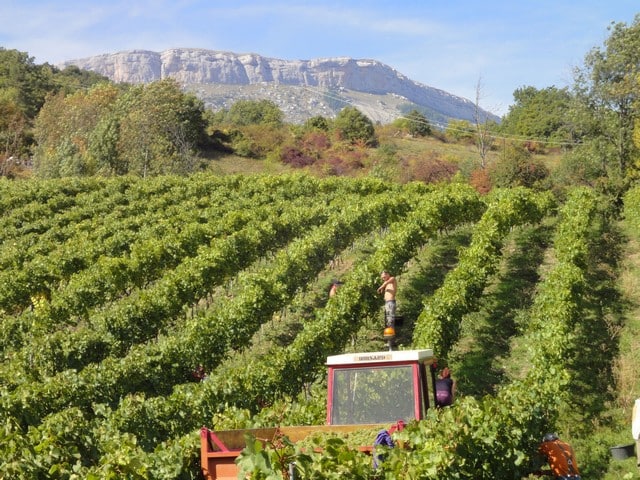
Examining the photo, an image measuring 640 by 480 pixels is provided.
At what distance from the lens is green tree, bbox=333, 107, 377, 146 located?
2776 inches

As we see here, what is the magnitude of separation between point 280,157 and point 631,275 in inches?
1661

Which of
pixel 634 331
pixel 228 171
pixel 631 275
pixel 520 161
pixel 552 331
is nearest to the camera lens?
pixel 552 331

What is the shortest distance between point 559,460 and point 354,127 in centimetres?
6218

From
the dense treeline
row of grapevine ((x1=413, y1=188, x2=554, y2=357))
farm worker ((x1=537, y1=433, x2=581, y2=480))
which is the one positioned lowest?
farm worker ((x1=537, y1=433, x2=581, y2=480))

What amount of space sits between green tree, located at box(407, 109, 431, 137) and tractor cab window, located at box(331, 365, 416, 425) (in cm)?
6925

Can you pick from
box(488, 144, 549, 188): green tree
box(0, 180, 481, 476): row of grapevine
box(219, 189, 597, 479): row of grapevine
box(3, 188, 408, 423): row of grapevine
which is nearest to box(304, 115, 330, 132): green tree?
box(488, 144, 549, 188): green tree

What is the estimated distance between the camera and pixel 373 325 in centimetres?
2105

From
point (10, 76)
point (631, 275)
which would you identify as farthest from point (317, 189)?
point (10, 76)

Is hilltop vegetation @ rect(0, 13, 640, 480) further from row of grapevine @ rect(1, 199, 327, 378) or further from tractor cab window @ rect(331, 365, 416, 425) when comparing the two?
tractor cab window @ rect(331, 365, 416, 425)

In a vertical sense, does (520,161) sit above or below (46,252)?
above

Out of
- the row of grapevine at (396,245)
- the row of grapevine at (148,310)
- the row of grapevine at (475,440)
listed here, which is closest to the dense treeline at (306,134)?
the row of grapevine at (396,245)

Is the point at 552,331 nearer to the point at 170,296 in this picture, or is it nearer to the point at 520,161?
the point at 170,296

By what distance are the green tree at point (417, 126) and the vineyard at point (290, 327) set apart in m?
41.3

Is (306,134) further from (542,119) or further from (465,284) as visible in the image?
(465,284)
